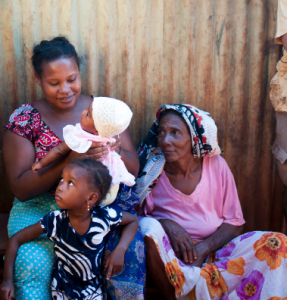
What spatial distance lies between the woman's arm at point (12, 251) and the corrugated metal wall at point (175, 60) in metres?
1.17

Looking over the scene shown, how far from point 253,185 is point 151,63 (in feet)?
5.03

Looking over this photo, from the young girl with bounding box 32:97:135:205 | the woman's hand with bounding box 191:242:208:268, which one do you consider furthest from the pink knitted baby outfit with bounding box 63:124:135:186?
the woman's hand with bounding box 191:242:208:268

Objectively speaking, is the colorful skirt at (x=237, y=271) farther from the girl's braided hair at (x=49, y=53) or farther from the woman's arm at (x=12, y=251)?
the girl's braided hair at (x=49, y=53)

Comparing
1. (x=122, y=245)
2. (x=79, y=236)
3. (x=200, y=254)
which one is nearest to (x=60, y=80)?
(x=79, y=236)

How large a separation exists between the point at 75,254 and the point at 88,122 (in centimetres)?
81

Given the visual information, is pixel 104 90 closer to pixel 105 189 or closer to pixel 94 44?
pixel 94 44

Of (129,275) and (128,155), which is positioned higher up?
(128,155)

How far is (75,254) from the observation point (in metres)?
2.42

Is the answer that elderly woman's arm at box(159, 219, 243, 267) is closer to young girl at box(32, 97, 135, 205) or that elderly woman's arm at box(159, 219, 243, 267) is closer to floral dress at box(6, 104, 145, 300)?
floral dress at box(6, 104, 145, 300)

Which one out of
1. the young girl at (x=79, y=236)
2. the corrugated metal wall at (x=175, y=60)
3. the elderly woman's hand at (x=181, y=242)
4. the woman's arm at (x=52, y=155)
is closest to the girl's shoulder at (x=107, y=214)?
the young girl at (x=79, y=236)

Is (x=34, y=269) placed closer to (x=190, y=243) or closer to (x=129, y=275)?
(x=129, y=275)

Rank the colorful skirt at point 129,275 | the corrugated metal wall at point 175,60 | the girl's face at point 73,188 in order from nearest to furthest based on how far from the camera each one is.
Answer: the girl's face at point 73,188
the colorful skirt at point 129,275
the corrugated metal wall at point 175,60

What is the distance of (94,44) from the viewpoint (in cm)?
338

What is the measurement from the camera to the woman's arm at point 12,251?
2.29 m
